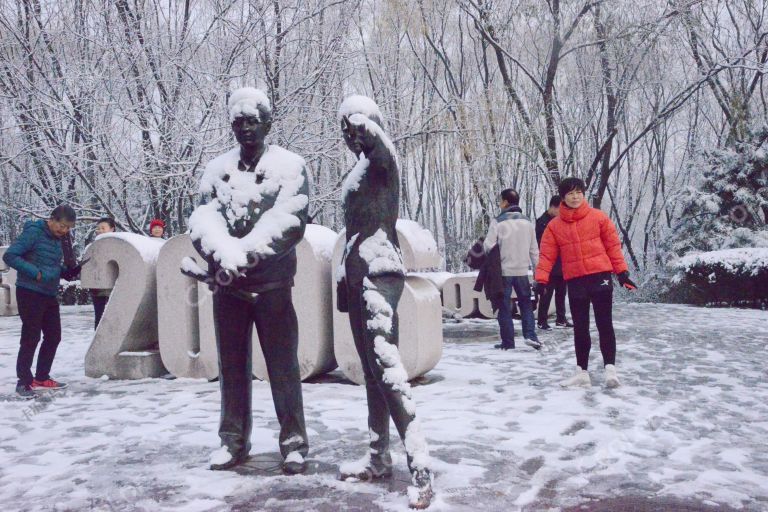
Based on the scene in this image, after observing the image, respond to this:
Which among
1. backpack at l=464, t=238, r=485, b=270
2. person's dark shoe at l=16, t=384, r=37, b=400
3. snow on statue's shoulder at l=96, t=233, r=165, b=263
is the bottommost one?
person's dark shoe at l=16, t=384, r=37, b=400

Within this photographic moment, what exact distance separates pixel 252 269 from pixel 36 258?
3.64 m

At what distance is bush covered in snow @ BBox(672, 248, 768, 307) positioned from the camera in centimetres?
1282

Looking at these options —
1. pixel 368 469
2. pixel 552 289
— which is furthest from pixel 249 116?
pixel 552 289

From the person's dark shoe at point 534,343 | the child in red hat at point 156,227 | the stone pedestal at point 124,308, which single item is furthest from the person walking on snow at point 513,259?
the child in red hat at point 156,227

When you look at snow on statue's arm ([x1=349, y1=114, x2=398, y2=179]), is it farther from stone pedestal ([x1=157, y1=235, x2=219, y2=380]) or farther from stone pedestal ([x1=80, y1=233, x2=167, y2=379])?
stone pedestal ([x1=80, y1=233, x2=167, y2=379])

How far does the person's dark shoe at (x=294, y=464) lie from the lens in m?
3.50

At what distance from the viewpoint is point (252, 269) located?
354 centimetres

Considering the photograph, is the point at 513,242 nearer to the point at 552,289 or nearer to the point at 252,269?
the point at 552,289

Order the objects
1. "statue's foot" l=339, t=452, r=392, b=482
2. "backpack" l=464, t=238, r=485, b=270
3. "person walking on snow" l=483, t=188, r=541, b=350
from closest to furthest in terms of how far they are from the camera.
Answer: "statue's foot" l=339, t=452, r=392, b=482 → "person walking on snow" l=483, t=188, r=541, b=350 → "backpack" l=464, t=238, r=485, b=270

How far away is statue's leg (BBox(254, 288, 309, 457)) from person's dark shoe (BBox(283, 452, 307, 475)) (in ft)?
0.21

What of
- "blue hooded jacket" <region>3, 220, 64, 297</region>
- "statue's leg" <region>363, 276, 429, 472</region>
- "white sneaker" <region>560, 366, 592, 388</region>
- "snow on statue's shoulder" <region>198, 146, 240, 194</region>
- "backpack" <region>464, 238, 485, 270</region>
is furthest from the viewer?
"backpack" <region>464, 238, 485, 270</region>

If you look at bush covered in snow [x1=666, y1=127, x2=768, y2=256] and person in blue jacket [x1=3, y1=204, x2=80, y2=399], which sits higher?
bush covered in snow [x1=666, y1=127, x2=768, y2=256]

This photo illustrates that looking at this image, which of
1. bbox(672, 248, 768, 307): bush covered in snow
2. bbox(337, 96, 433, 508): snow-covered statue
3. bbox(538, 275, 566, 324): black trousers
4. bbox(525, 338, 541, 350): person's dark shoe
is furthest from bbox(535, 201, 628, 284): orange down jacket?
bbox(672, 248, 768, 307): bush covered in snow

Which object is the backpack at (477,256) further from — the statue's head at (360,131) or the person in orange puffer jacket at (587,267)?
the statue's head at (360,131)
